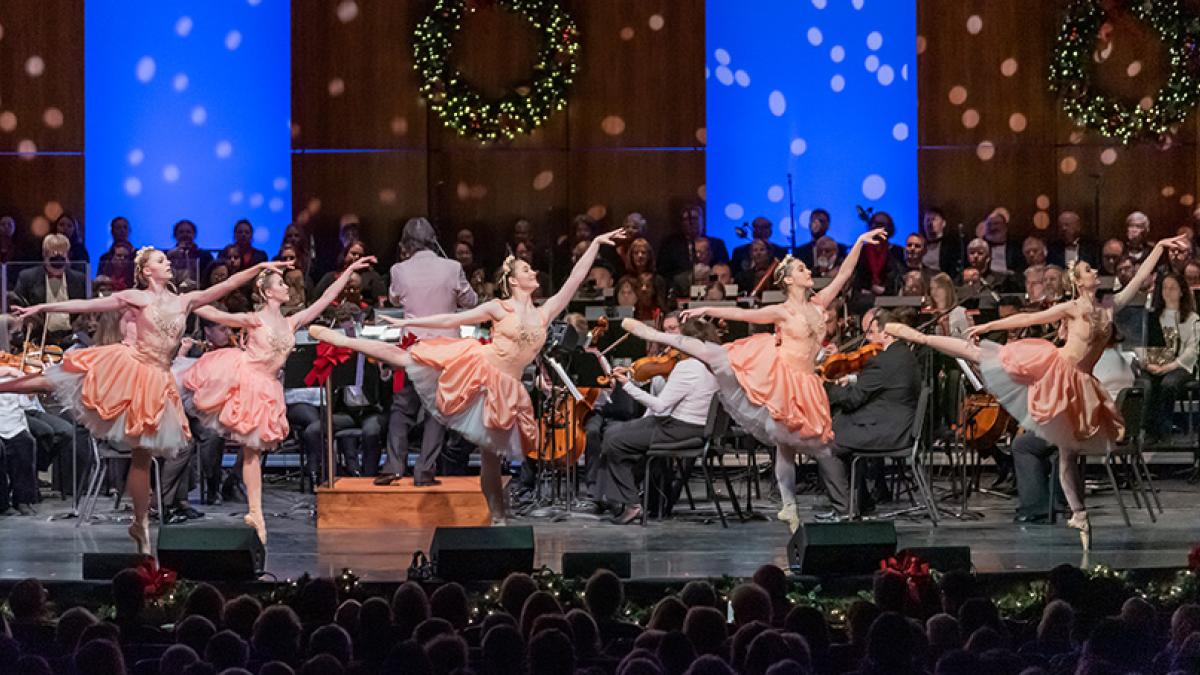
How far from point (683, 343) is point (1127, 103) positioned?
7.36 metres

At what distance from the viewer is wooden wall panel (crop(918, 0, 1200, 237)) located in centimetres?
1486

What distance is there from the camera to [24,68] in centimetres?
1444

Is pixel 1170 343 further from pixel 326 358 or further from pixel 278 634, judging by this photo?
pixel 278 634

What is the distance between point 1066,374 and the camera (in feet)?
28.7

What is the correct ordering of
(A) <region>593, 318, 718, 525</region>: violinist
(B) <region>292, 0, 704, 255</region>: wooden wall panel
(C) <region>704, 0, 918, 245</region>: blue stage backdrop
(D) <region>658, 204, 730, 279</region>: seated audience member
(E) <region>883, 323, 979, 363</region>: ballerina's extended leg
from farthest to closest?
(C) <region>704, 0, 918, 245</region>: blue stage backdrop < (B) <region>292, 0, 704, 255</region>: wooden wall panel < (D) <region>658, 204, 730, 279</region>: seated audience member < (A) <region>593, 318, 718, 525</region>: violinist < (E) <region>883, 323, 979, 363</region>: ballerina's extended leg

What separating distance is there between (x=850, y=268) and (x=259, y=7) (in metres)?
7.58

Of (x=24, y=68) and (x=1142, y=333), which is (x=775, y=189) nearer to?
(x=1142, y=333)

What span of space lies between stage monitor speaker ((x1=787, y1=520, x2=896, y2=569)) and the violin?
2.61m

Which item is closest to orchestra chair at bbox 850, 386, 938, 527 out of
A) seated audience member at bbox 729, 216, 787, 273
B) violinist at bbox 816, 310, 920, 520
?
violinist at bbox 816, 310, 920, 520

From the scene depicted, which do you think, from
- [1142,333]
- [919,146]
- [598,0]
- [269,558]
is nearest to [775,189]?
[919,146]

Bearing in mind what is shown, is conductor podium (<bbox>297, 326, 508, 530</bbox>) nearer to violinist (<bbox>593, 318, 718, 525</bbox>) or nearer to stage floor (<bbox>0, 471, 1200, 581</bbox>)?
stage floor (<bbox>0, 471, 1200, 581</bbox>)

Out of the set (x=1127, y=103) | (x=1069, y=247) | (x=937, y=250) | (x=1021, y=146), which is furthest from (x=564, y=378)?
(x=1127, y=103)

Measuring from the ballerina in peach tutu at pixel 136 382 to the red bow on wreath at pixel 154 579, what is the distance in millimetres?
1496

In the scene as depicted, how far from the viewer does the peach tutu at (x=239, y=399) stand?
8.65 m
